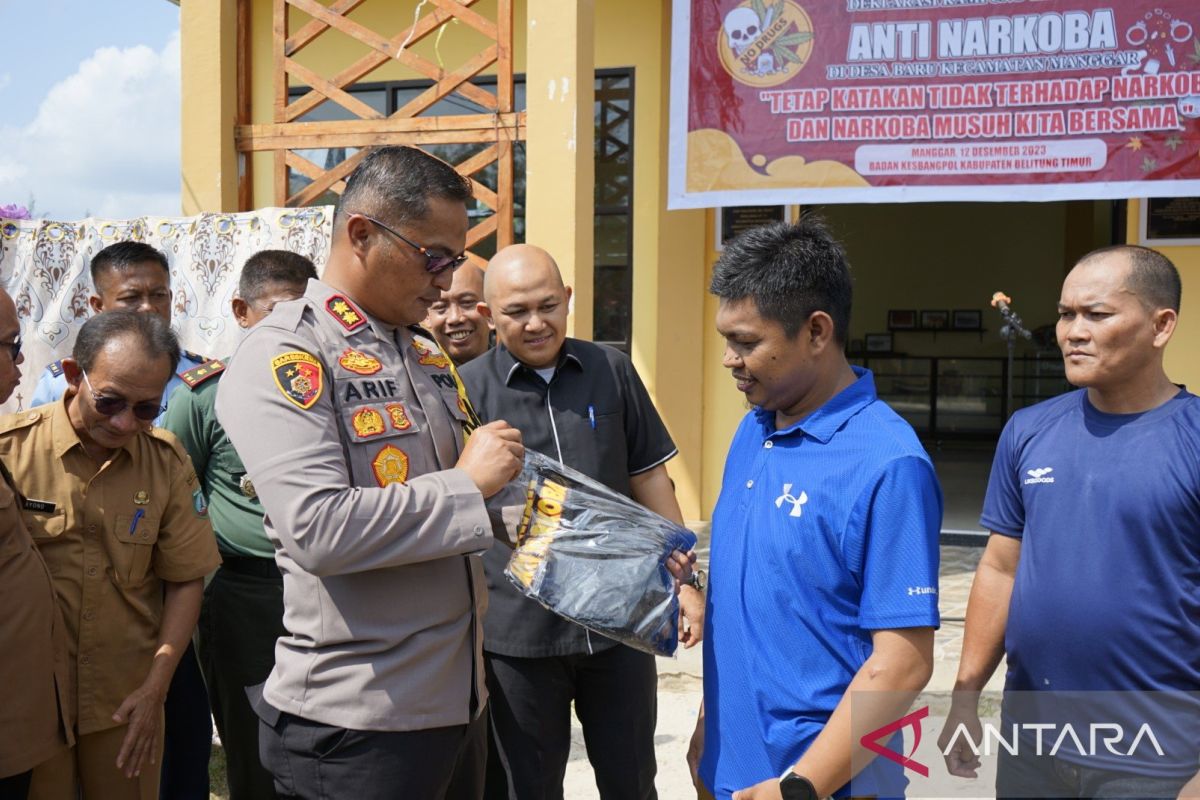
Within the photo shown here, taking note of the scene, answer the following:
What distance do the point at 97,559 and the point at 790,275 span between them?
1891mm

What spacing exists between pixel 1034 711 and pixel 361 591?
1588 millimetres

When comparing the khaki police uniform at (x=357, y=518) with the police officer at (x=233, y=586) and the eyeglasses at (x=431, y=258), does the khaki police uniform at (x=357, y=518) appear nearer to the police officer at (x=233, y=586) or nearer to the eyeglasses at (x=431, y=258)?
the eyeglasses at (x=431, y=258)

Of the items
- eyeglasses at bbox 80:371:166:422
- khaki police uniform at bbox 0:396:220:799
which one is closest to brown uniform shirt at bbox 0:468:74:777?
khaki police uniform at bbox 0:396:220:799

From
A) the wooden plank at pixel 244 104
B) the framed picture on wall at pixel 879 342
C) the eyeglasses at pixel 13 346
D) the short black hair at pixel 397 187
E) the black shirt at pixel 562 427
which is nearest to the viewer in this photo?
the short black hair at pixel 397 187

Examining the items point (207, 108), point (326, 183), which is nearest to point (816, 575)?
point (326, 183)

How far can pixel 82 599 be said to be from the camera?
104 inches

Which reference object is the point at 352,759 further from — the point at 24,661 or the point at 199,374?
the point at 199,374

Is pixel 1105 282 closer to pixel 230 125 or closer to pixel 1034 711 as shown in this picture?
pixel 1034 711

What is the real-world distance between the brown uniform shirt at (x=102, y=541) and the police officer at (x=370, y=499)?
0.82 m

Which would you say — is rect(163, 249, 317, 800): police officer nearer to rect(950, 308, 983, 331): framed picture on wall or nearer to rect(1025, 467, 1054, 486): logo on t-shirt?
rect(1025, 467, 1054, 486): logo on t-shirt

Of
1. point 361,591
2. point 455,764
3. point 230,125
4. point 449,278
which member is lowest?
point 455,764

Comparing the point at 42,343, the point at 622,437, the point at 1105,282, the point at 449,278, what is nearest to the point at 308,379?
the point at 449,278

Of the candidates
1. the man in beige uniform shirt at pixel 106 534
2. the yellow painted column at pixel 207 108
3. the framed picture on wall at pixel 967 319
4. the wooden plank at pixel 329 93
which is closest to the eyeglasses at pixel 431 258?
the man in beige uniform shirt at pixel 106 534

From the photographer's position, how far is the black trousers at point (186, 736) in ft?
10.5
